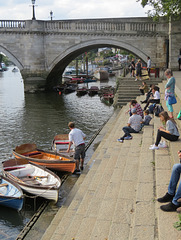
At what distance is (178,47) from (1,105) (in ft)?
46.8

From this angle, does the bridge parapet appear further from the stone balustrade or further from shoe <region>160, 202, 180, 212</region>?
shoe <region>160, 202, 180, 212</region>

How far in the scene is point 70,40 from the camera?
3138 centimetres

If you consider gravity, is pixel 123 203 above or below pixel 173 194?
below

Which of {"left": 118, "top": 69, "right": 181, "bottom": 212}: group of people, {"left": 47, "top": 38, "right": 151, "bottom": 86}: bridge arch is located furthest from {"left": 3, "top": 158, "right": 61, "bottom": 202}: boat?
{"left": 47, "top": 38, "right": 151, "bottom": 86}: bridge arch

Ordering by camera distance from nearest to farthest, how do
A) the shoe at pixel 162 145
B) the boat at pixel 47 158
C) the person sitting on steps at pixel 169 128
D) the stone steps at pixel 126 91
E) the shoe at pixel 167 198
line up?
the shoe at pixel 167 198, the person sitting on steps at pixel 169 128, the shoe at pixel 162 145, the boat at pixel 47 158, the stone steps at pixel 126 91

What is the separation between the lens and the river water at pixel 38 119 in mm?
9117

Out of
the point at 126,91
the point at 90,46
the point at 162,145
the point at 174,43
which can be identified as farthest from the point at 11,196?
the point at 90,46

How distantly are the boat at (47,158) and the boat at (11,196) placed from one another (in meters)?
1.95

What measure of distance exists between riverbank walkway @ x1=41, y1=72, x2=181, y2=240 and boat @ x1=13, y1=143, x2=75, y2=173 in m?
1.48

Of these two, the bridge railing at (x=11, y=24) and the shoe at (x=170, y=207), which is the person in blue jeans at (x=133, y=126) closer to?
the shoe at (x=170, y=207)

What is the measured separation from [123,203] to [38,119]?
16102 mm

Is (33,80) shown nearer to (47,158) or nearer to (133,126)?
(47,158)

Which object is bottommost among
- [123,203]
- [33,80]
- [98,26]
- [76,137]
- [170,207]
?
[123,203]

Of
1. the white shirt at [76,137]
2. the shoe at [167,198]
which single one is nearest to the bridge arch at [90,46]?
the white shirt at [76,137]
